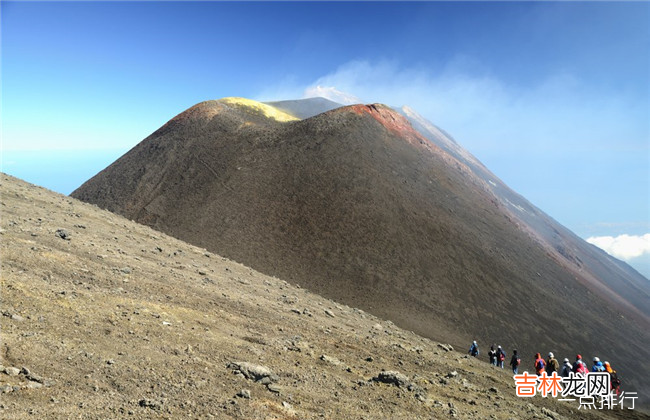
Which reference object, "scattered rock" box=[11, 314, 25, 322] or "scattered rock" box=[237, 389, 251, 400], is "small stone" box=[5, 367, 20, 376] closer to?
"scattered rock" box=[11, 314, 25, 322]

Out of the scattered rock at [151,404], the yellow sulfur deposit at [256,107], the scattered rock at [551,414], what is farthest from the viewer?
→ the yellow sulfur deposit at [256,107]

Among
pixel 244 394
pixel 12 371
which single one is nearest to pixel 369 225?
pixel 244 394

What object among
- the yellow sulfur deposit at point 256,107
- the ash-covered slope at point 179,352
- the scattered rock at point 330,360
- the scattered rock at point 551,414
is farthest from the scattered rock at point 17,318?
the yellow sulfur deposit at point 256,107

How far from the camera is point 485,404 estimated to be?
14.0 m

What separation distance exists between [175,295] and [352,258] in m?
25.0

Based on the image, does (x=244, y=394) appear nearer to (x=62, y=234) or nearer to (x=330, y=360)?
(x=330, y=360)

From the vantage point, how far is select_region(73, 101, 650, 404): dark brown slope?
34.8 metres

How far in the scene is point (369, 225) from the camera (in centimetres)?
4291

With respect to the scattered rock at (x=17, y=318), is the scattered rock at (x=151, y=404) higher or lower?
lower

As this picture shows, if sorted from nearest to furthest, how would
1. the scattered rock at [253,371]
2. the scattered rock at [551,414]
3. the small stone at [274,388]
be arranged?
the small stone at [274,388] → the scattered rock at [253,371] → the scattered rock at [551,414]

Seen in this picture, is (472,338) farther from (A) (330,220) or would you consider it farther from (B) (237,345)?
(B) (237,345)

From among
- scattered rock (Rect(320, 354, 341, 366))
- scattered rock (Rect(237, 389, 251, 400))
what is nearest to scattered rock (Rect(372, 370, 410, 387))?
scattered rock (Rect(320, 354, 341, 366))

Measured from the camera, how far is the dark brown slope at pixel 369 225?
34.8 metres

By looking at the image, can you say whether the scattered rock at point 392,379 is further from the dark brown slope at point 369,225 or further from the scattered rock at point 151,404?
the dark brown slope at point 369,225
